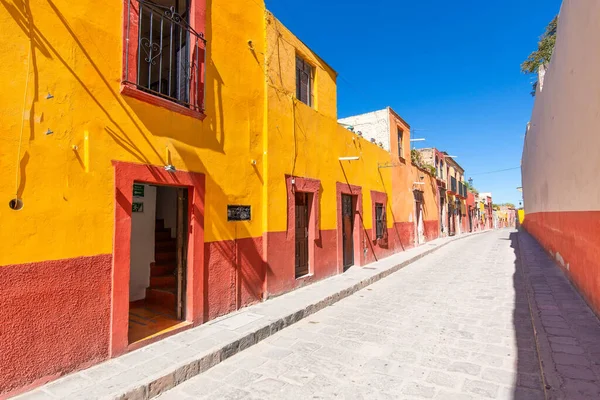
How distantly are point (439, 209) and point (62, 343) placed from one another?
22906mm

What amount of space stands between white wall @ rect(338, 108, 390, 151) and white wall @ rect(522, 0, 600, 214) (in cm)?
598

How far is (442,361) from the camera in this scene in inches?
153

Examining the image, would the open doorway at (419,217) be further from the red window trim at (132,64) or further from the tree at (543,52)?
the red window trim at (132,64)

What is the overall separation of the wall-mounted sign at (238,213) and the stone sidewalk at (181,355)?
5.29 feet

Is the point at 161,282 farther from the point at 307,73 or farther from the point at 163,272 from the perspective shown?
the point at 307,73

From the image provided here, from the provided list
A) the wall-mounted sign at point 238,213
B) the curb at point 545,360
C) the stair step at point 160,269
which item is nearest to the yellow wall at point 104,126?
the wall-mounted sign at point 238,213

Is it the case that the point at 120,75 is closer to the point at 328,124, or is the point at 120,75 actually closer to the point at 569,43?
the point at 328,124

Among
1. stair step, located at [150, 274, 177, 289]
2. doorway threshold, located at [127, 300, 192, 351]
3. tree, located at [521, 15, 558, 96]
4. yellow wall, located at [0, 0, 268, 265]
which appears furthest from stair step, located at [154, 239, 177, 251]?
tree, located at [521, 15, 558, 96]

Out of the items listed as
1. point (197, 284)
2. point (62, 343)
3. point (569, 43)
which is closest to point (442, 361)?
point (197, 284)

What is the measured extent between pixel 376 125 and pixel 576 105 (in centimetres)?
875

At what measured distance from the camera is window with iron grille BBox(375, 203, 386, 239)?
39.2 feet

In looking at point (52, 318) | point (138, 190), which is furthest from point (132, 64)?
point (52, 318)

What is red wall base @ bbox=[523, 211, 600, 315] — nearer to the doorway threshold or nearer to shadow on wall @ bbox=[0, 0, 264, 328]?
shadow on wall @ bbox=[0, 0, 264, 328]

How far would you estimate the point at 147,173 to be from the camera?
4.31 m
